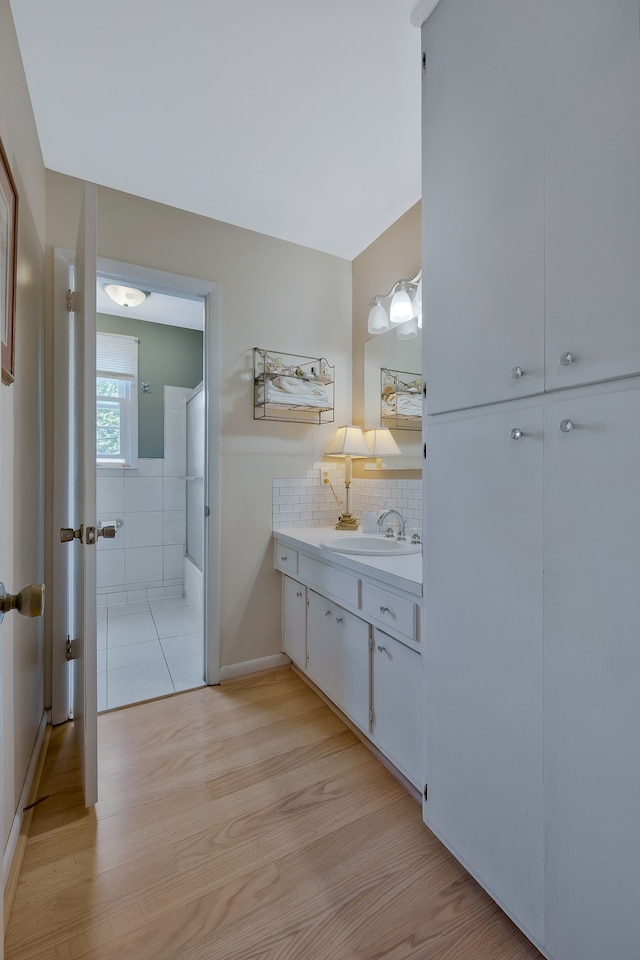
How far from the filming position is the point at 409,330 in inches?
87.0

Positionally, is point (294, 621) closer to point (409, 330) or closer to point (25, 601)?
point (409, 330)

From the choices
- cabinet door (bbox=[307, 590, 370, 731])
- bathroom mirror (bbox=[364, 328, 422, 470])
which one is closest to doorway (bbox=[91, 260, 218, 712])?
cabinet door (bbox=[307, 590, 370, 731])

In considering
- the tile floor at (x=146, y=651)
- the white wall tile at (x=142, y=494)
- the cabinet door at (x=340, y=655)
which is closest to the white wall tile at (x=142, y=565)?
the tile floor at (x=146, y=651)

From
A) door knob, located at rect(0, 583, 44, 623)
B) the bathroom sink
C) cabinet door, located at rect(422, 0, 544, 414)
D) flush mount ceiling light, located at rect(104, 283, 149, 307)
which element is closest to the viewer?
door knob, located at rect(0, 583, 44, 623)

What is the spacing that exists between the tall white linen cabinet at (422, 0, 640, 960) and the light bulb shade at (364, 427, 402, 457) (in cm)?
105

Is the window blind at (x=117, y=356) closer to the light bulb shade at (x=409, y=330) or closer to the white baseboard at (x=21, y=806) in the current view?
the light bulb shade at (x=409, y=330)

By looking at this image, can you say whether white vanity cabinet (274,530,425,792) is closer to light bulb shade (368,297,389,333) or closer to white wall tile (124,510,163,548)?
light bulb shade (368,297,389,333)

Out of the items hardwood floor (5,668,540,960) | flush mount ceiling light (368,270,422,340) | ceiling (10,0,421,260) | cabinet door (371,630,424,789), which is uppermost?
ceiling (10,0,421,260)

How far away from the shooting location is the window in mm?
3684

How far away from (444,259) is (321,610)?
1.56m

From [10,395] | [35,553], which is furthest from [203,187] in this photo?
[35,553]

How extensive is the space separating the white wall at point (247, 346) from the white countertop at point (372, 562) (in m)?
0.31

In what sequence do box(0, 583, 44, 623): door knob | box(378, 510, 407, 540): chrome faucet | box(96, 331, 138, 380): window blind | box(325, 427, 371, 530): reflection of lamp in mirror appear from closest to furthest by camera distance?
1. box(0, 583, 44, 623): door knob
2. box(378, 510, 407, 540): chrome faucet
3. box(325, 427, 371, 530): reflection of lamp in mirror
4. box(96, 331, 138, 380): window blind

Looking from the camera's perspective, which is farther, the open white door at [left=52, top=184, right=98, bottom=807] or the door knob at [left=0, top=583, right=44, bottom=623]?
the open white door at [left=52, top=184, right=98, bottom=807]
